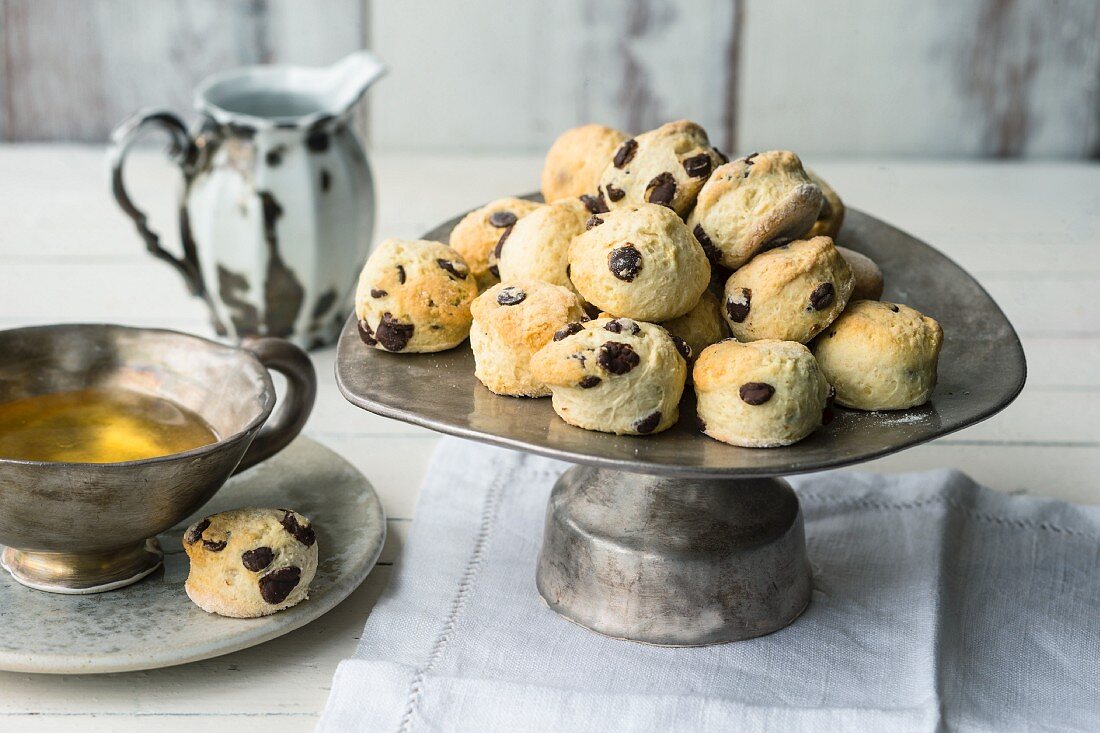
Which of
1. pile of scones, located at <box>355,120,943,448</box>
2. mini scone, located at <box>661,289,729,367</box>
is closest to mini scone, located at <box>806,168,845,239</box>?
pile of scones, located at <box>355,120,943,448</box>

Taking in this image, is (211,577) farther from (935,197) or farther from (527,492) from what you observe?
(935,197)

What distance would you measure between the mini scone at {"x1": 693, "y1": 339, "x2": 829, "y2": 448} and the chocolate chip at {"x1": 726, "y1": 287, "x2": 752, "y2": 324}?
0.04 metres

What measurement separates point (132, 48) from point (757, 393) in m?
1.69

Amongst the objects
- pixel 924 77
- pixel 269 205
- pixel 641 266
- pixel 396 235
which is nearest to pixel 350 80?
pixel 269 205

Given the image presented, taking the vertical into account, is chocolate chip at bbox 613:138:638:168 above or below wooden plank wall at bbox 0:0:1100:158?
above

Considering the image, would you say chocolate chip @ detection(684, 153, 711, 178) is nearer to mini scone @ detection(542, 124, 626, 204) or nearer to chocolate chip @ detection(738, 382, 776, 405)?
mini scone @ detection(542, 124, 626, 204)

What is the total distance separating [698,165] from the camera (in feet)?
2.92

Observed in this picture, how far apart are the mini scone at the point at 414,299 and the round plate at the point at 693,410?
0.04 feet

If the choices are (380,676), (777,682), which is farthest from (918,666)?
(380,676)

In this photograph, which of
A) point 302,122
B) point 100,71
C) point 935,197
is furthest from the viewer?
point 100,71

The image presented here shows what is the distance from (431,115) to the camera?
2.17 m

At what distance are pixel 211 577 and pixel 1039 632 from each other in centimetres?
58

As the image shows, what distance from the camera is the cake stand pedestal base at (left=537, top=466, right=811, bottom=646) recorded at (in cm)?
87

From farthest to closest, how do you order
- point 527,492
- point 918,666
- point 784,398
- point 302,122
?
point 302,122, point 527,492, point 918,666, point 784,398
